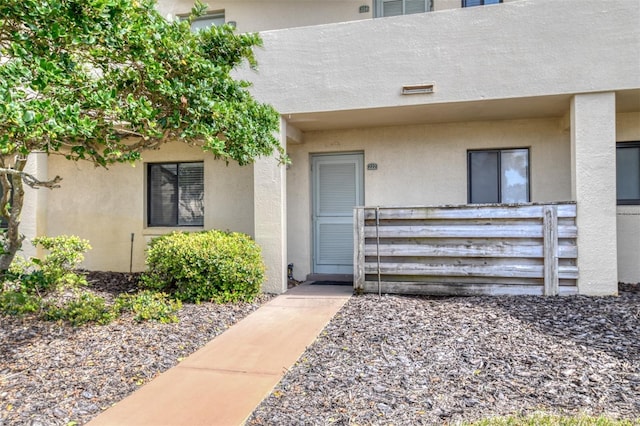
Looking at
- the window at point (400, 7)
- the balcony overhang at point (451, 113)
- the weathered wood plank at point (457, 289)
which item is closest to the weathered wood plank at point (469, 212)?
the weathered wood plank at point (457, 289)

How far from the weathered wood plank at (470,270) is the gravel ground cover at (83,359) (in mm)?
2322

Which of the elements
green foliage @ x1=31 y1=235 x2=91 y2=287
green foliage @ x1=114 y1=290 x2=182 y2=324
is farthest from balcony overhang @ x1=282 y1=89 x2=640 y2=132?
green foliage @ x1=31 y1=235 x2=91 y2=287

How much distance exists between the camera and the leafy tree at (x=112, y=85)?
328 centimetres

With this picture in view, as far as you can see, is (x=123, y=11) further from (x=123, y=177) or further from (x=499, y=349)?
(x=123, y=177)

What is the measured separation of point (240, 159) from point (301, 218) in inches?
125

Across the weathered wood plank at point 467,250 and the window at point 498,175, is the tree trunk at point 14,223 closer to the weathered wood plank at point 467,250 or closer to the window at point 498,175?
the weathered wood plank at point 467,250

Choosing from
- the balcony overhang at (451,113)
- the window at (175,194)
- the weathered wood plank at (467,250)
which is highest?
the balcony overhang at (451,113)

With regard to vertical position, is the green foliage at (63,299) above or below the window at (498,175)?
below

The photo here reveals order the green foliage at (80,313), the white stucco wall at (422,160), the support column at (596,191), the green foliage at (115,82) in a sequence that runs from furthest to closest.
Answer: the white stucco wall at (422,160) → the support column at (596,191) → the green foliage at (80,313) → the green foliage at (115,82)

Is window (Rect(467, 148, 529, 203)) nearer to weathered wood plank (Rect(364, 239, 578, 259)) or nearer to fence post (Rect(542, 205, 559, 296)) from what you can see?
fence post (Rect(542, 205, 559, 296))

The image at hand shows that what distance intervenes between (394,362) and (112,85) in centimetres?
401

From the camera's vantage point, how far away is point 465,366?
3.86m

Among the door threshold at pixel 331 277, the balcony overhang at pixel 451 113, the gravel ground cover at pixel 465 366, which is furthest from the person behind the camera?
the door threshold at pixel 331 277

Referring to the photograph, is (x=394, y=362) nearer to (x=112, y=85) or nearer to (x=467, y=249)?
(x=467, y=249)
